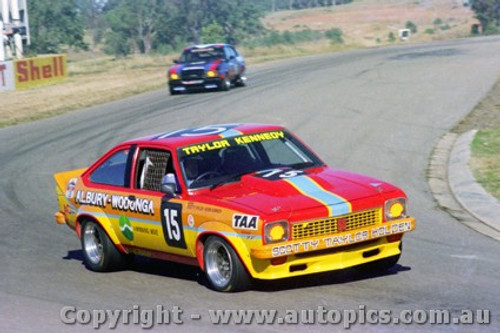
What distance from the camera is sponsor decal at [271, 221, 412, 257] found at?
7.94 metres

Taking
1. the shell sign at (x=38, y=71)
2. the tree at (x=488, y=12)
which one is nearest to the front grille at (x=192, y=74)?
the shell sign at (x=38, y=71)

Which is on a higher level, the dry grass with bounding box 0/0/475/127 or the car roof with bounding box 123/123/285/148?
the car roof with bounding box 123/123/285/148

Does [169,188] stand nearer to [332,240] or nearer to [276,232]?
[276,232]

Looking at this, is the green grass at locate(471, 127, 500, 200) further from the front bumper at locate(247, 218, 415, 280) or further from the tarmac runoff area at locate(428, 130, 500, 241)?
the front bumper at locate(247, 218, 415, 280)

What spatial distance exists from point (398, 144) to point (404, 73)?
14.8 metres

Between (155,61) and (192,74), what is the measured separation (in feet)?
73.7

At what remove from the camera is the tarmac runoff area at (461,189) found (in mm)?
11660

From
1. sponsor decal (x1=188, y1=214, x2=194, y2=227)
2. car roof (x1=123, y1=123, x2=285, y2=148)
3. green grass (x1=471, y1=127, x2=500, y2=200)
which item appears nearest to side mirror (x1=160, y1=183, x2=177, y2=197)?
sponsor decal (x1=188, y1=214, x2=194, y2=227)

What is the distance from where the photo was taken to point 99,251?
9.96 metres

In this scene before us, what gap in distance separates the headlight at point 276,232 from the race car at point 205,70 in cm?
2334

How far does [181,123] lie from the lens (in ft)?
78.7

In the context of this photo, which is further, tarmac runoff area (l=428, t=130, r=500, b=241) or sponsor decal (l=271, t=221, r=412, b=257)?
tarmac runoff area (l=428, t=130, r=500, b=241)

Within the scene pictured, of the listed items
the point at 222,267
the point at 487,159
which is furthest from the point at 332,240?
the point at 487,159

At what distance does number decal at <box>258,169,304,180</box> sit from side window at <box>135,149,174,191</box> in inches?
36.6
